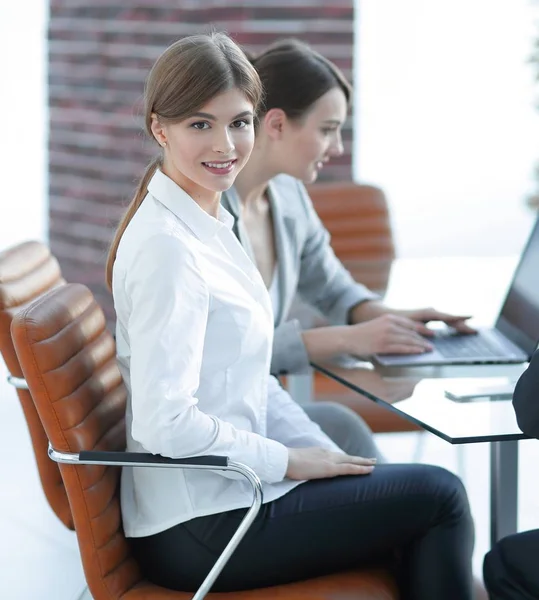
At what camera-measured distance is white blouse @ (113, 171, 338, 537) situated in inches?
55.5

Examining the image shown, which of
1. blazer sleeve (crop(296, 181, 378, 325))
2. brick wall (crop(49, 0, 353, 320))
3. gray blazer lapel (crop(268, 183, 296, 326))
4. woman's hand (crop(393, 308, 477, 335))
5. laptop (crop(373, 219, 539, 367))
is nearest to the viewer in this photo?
laptop (crop(373, 219, 539, 367))

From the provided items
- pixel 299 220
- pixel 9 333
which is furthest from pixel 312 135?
pixel 9 333

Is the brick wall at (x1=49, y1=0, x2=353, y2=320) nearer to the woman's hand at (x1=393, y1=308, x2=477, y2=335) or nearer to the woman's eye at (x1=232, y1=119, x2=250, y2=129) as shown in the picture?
the woman's hand at (x1=393, y1=308, x2=477, y2=335)

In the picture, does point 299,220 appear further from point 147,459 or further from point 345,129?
point 345,129

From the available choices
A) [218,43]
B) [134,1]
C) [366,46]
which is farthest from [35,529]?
[366,46]

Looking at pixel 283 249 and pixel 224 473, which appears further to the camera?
pixel 283 249

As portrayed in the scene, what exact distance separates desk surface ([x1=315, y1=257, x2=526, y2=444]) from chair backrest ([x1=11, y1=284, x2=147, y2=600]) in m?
0.47

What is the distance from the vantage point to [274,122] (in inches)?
85.5

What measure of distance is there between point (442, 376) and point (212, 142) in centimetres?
63

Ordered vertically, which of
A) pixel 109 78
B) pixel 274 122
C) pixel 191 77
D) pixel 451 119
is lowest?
pixel 451 119

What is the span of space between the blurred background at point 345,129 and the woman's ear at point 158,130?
1480 millimetres

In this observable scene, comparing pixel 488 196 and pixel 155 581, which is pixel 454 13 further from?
pixel 155 581

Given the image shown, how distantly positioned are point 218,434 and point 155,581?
0.29 m

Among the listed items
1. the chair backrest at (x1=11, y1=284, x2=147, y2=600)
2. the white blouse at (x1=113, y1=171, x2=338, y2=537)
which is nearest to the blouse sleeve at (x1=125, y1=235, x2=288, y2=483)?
the white blouse at (x1=113, y1=171, x2=338, y2=537)
